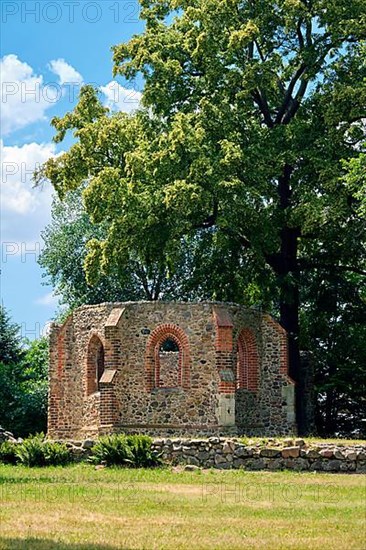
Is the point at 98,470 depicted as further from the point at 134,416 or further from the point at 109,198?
the point at 109,198

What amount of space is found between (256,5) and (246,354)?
39.6ft

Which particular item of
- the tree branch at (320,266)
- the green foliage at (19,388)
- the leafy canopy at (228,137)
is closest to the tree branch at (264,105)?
the leafy canopy at (228,137)

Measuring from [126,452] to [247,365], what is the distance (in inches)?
329

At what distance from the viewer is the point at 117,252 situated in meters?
33.1

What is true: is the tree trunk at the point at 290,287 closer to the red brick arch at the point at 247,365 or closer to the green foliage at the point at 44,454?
the red brick arch at the point at 247,365

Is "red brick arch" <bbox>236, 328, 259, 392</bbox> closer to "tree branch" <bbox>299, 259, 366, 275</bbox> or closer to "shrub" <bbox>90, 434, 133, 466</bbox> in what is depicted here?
"tree branch" <bbox>299, 259, 366, 275</bbox>

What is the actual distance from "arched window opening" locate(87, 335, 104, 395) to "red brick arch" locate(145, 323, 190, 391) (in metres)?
2.10

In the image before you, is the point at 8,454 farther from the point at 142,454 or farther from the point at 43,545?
the point at 43,545

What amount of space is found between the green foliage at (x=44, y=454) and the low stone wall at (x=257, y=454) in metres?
0.37

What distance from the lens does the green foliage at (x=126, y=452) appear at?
23.1 m

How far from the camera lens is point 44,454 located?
2402cm

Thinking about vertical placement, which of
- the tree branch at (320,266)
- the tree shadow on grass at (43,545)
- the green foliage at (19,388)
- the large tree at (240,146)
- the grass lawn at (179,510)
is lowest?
the tree shadow on grass at (43,545)

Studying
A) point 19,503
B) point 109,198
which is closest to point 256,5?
point 109,198

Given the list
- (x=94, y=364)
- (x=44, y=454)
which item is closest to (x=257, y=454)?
(x=44, y=454)
